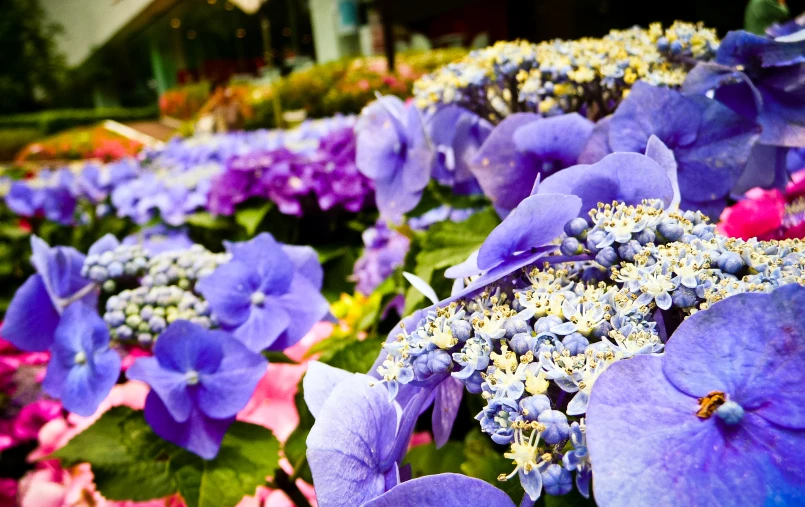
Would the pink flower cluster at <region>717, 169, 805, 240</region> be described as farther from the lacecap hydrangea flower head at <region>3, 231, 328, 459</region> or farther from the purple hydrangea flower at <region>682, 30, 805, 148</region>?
the lacecap hydrangea flower head at <region>3, 231, 328, 459</region>

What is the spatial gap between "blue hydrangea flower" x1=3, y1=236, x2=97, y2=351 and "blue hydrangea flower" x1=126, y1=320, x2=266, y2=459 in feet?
0.49

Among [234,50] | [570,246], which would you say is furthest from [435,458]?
[234,50]

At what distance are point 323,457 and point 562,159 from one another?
0.34 m

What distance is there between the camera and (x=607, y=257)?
0.29m

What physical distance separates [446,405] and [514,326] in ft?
0.29

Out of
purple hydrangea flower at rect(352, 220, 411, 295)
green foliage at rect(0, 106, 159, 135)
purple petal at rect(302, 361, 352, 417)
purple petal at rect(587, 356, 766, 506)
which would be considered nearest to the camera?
purple petal at rect(587, 356, 766, 506)

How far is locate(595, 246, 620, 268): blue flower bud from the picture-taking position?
0.29 m

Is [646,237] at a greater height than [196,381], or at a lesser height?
greater

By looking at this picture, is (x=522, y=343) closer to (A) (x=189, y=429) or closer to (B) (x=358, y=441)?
(B) (x=358, y=441)

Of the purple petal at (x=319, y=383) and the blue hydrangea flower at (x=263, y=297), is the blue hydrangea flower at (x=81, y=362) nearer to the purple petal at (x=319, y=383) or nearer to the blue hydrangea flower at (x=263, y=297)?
the blue hydrangea flower at (x=263, y=297)

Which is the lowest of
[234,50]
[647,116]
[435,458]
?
[435,458]

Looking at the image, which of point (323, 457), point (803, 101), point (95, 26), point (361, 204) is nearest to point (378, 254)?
point (361, 204)

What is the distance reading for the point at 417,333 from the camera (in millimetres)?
276

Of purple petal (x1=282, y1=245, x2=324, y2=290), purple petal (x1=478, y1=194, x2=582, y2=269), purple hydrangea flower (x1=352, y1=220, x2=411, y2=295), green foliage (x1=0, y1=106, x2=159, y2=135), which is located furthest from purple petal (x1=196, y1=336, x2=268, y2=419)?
green foliage (x1=0, y1=106, x2=159, y2=135)
